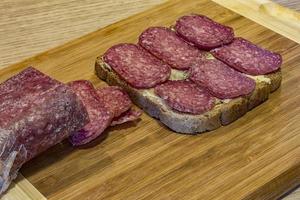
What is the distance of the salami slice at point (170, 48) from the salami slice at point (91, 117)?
0.22 metres

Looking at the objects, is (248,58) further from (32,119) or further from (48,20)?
(48,20)

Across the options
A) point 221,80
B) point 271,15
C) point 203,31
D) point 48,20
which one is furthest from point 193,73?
point 48,20

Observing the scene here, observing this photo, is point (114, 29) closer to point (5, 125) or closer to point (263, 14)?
point (263, 14)

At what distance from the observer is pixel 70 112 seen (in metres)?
1.61

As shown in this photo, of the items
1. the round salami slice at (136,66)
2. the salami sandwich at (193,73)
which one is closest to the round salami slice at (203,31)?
the salami sandwich at (193,73)

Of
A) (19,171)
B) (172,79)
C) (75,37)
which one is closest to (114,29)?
(75,37)

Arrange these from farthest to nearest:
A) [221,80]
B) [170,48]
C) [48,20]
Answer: [48,20] → [170,48] → [221,80]

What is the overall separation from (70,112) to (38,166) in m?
0.15

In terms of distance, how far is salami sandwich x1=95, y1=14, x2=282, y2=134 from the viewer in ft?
5.73

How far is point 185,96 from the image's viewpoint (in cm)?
176

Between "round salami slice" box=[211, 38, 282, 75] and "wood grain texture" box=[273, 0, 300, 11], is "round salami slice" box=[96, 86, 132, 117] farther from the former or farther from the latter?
"wood grain texture" box=[273, 0, 300, 11]

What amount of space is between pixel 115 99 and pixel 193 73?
210 millimetres

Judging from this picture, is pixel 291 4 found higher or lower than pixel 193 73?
lower

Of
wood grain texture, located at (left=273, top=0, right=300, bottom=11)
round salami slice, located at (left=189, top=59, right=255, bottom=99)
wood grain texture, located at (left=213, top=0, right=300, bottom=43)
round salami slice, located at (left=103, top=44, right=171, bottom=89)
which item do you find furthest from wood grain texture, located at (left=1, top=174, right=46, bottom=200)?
wood grain texture, located at (left=273, top=0, right=300, bottom=11)
